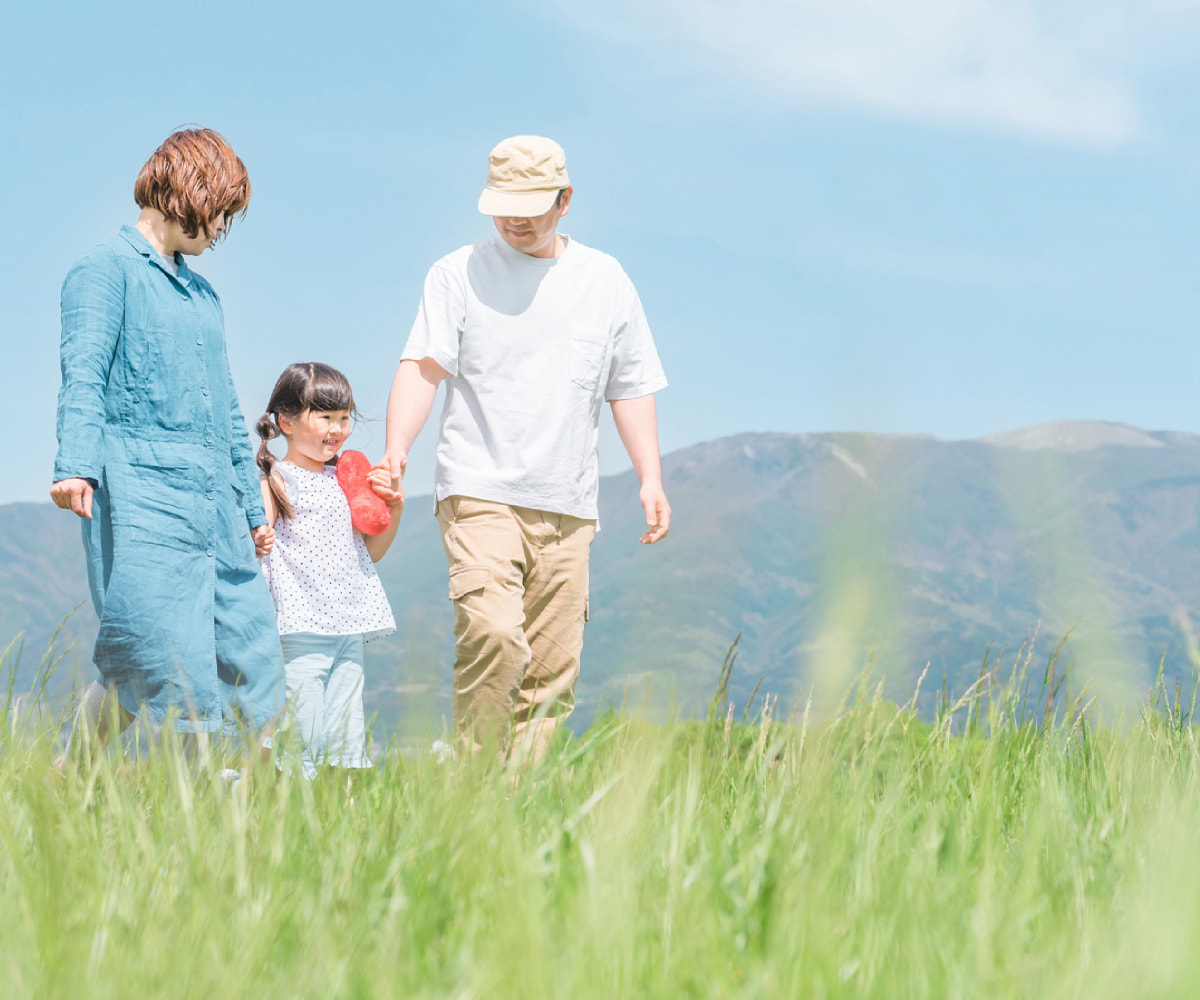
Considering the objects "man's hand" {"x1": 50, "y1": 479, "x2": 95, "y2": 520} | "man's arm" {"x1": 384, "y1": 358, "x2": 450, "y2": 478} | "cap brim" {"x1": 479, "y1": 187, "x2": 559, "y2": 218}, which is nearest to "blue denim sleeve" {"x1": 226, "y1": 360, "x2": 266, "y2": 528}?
"man's arm" {"x1": 384, "y1": 358, "x2": 450, "y2": 478}

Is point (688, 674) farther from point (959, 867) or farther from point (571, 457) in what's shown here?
point (571, 457)

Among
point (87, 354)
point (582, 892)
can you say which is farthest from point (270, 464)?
point (582, 892)

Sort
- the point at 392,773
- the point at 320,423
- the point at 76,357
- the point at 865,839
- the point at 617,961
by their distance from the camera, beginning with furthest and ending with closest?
the point at 320,423, the point at 76,357, the point at 392,773, the point at 865,839, the point at 617,961

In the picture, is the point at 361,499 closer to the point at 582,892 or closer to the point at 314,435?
the point at 314,435

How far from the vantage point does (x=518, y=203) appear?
12.3 feet

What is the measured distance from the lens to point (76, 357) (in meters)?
3.12

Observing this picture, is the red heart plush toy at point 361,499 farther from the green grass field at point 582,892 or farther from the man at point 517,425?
the green grass field at point 582,892

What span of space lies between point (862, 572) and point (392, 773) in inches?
48.0

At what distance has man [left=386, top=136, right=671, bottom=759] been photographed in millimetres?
3723

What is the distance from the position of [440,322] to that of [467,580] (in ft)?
2.65

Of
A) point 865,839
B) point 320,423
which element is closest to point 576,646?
point 320,423

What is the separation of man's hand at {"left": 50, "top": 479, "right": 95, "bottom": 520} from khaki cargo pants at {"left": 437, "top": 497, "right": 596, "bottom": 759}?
110 cm

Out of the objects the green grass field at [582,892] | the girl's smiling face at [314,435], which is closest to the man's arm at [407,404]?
the girl's smiling face at [314,435]

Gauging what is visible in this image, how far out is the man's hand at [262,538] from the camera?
12.1 ft
